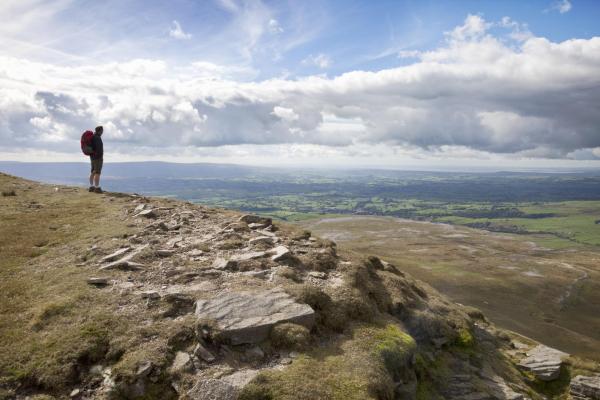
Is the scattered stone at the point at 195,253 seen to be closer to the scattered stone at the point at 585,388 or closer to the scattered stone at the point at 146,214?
the scattered stone at the point at 146,214

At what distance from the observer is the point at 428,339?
22469 mm

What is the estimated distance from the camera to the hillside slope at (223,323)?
42.4 feet

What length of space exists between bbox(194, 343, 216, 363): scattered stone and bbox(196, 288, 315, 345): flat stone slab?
967 mm

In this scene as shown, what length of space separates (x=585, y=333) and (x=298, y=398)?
3510 inches

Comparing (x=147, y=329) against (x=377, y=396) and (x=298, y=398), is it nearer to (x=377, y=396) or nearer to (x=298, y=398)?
(x=298, y=398)

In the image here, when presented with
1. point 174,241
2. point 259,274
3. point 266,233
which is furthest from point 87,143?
point 259,274

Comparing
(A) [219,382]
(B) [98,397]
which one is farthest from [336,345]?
(B) [98,397]

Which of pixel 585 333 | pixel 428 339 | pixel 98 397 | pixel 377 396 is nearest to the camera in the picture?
pixel 98 397

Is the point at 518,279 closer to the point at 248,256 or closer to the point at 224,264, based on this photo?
the point at 248,256

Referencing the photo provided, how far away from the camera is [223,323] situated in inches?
605

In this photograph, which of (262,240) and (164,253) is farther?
(262,240)

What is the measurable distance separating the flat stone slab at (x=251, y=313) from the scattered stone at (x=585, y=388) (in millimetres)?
22536

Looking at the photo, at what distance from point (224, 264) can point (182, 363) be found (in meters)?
7.91

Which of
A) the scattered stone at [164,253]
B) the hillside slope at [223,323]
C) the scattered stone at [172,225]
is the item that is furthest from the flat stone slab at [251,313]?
the scattered stone at [172,225]
